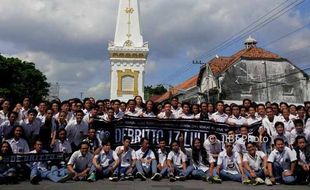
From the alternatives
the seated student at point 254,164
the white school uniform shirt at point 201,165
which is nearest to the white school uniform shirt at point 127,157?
the white school uniform shirt at point 201,165

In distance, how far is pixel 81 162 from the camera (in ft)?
34.0

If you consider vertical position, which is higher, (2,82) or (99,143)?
(2,82)

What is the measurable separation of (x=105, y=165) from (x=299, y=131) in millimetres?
5136

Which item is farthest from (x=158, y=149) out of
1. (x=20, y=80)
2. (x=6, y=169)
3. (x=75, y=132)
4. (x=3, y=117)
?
(x=20, y=80)

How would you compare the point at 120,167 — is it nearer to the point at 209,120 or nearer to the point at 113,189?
the point at 113,189

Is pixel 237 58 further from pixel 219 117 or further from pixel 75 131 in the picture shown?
pixel 75 131

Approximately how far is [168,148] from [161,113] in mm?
1353

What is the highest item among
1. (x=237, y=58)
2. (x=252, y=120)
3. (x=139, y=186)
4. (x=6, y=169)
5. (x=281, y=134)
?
(x=237, y=58)

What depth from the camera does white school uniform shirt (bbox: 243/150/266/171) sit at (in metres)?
10.5

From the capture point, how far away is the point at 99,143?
11398mm

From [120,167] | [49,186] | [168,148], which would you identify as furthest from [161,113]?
[49,186]

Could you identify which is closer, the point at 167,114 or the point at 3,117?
the point at 3,117

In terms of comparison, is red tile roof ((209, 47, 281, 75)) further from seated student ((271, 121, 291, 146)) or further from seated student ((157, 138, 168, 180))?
seated student ((157, 138, 168, 180))

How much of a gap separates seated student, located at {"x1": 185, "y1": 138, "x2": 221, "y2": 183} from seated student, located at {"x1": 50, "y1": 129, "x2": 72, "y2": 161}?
3115 mm
